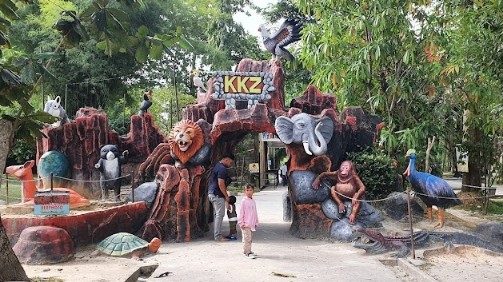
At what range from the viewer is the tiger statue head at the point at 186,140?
10.3 metres

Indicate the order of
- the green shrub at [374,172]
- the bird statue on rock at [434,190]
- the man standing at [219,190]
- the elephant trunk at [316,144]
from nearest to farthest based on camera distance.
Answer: the man standing at [219,190]
the elephant trunk at [316,144]
the bird statue on rock at [434,190]
the green shrub at [374,172]

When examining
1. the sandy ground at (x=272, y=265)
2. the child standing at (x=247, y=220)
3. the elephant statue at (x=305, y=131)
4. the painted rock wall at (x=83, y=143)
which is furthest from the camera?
the painted rock wall at (x=83, y=143)

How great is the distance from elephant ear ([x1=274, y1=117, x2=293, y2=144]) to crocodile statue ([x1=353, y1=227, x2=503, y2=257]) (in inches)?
93.1

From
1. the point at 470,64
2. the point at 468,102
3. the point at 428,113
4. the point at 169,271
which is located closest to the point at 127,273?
the point at 169,271

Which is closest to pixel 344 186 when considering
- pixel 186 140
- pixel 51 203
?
pixel 186 140

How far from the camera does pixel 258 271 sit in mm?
7527

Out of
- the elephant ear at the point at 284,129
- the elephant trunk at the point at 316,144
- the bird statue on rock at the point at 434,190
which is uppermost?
the elephant ear at the point at 284,129

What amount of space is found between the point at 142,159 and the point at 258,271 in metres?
9.18

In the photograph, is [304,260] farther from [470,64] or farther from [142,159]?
[142,159]

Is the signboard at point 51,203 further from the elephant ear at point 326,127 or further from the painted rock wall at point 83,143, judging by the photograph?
the elephant ear at point 326,127

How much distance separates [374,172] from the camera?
12.4 m

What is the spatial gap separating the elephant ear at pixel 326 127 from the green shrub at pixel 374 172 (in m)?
1.85

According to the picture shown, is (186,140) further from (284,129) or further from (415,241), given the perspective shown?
(415,241)

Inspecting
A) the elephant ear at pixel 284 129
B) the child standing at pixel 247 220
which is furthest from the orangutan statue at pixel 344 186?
the child standing at pixel 247 220
